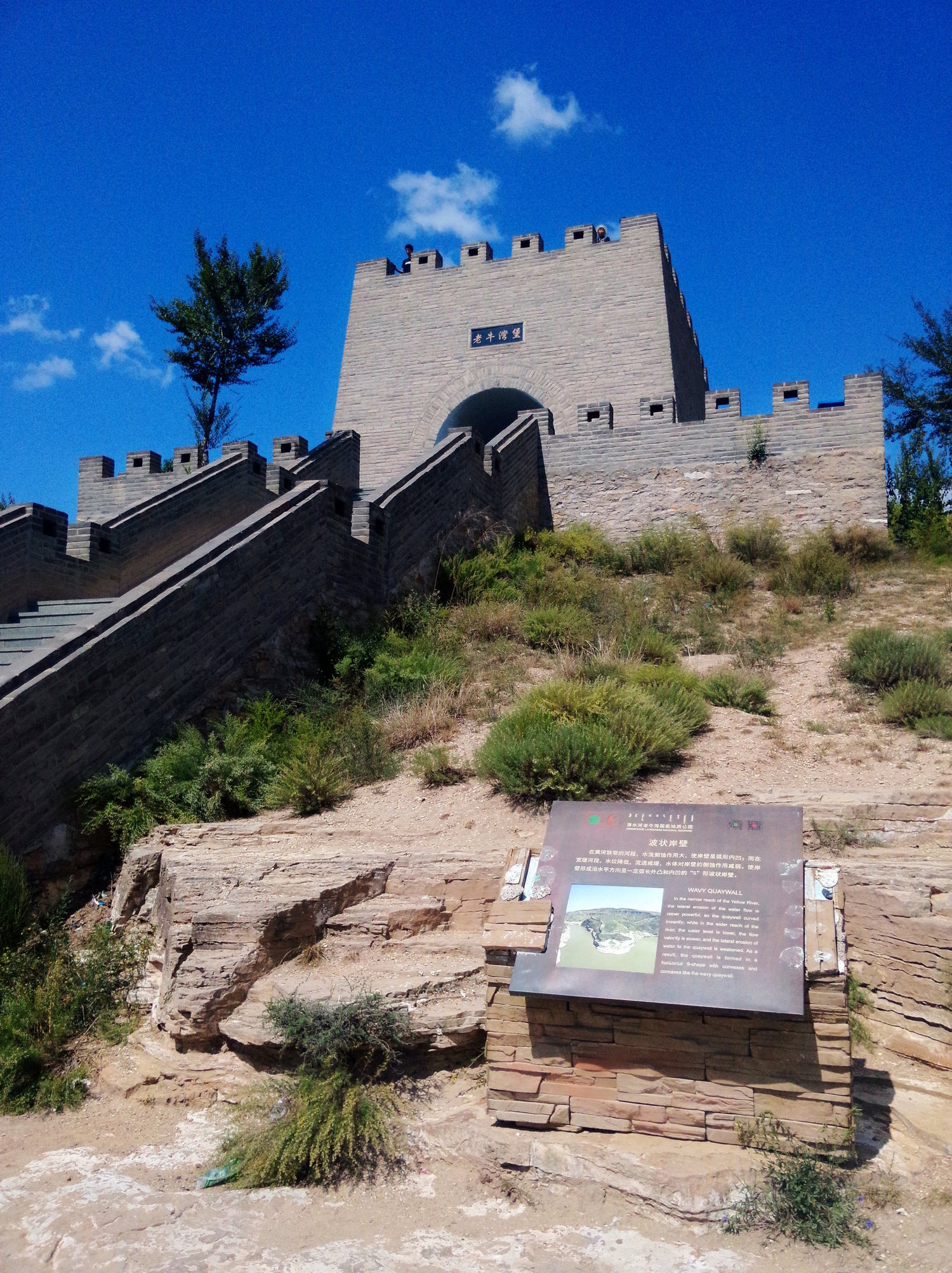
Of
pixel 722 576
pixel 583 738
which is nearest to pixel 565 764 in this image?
pixel 583 738

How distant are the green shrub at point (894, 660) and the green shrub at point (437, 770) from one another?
13.5ft

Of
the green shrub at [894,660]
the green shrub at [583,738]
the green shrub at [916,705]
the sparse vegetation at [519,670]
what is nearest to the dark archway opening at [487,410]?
the sparse vegetation at [519,670]

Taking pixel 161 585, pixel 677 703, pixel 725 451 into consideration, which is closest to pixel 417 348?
pixel 725 451

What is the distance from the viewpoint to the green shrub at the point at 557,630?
36.5 feet

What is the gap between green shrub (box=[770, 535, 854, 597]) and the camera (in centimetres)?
1300

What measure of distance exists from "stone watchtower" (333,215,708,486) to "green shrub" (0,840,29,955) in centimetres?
1491

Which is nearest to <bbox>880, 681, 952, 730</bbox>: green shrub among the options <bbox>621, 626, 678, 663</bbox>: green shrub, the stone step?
<bbox>621, 626, 678, 663</bbox>: green shrub

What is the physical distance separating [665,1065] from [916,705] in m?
4.93

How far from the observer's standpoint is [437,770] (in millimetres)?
8141

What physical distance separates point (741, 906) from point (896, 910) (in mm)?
1511

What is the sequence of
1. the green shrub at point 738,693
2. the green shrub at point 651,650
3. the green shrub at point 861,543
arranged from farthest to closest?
the green shrub at point 861,543, the green shrub at point 651,650, the green shrub at point 738,693

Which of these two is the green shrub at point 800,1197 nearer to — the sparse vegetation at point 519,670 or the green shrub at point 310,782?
the sparse vegetation at point 519,670

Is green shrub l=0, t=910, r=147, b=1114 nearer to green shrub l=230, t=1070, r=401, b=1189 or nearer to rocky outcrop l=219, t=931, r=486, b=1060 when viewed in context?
rocky outcrop l=219, t=931, r=486, b=1060

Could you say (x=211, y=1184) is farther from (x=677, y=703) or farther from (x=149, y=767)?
(x=677, y=703)
